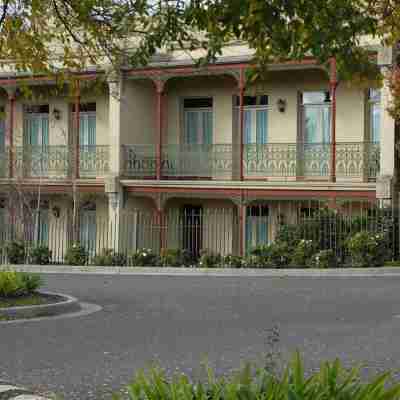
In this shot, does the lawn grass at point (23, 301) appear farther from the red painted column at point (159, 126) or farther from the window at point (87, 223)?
the window at point (87, 223)

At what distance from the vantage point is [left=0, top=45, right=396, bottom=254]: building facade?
24.0 meters

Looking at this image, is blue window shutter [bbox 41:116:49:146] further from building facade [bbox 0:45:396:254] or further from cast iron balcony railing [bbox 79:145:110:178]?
cast iron balcony railing [bbox 79:145:110:178]

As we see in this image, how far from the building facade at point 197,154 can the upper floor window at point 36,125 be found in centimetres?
9

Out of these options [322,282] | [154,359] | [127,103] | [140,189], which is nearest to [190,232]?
[140,189]

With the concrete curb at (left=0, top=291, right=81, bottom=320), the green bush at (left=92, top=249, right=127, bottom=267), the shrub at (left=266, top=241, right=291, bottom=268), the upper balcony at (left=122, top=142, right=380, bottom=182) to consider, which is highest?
the upper balcony at (left=122, top=142, right=380, bottom=182)

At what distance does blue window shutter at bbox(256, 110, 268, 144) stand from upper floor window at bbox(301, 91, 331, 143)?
3.94 ft

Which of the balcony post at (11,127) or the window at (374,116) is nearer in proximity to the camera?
the window at (374,116)

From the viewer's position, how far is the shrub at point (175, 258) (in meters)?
22.0

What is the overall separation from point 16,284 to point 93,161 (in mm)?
14233

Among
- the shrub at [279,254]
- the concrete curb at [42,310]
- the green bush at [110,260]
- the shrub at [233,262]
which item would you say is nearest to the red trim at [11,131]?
the green bush at [110,260]

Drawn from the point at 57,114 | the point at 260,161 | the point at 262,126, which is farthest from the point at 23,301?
the point at 57,114

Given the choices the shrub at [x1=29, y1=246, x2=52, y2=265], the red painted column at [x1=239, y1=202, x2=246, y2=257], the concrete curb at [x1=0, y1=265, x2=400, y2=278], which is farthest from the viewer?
the red painted column at [x1=239, y1=202, x2=246, y2=257]

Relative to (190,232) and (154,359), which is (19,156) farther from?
(154,359)

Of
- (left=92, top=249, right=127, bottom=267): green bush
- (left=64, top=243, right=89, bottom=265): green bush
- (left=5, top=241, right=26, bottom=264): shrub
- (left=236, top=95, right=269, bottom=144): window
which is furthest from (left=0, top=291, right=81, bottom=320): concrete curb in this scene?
(left=236, top=95, right=269, bottom=144): window
